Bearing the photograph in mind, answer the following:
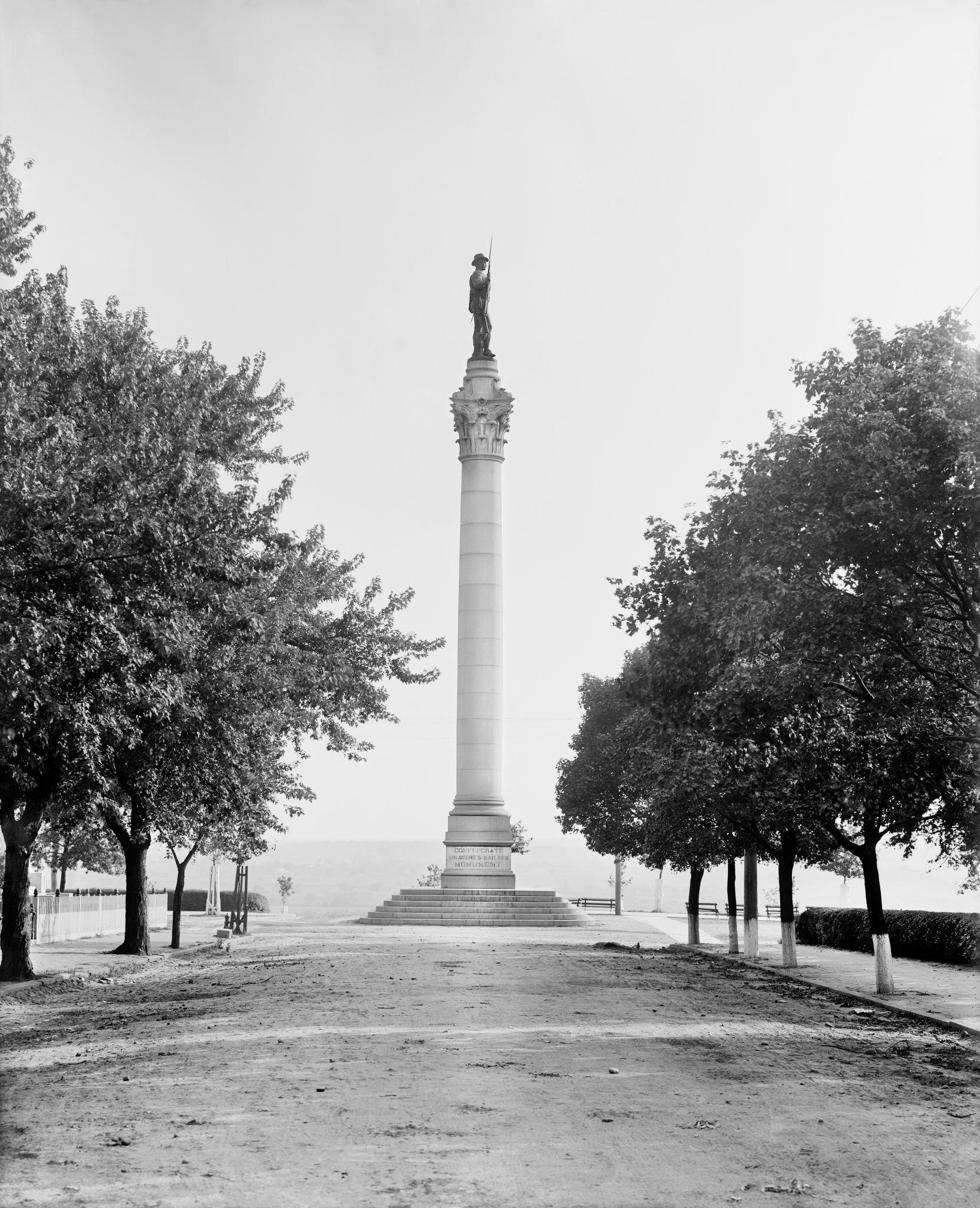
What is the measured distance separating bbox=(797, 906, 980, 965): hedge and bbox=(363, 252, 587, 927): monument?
1130cm

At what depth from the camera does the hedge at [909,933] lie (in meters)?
31.4

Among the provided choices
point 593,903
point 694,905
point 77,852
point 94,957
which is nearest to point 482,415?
point 694,905

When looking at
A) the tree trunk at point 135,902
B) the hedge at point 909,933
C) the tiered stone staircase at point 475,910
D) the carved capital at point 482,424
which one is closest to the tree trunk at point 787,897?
the hedge at point 909,933

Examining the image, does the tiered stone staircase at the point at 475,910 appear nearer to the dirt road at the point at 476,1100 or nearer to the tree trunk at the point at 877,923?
the tree trunk at the point at 877,923

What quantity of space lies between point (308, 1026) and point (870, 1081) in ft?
22.2

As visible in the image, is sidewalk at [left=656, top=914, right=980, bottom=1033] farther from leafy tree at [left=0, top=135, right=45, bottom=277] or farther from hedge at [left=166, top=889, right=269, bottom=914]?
hedge at [left=166, top=889, right=269, bottom=914]

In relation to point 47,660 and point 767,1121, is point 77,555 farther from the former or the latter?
point 767,1121

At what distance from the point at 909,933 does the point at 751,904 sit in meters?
4.05

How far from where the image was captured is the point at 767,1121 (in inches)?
418

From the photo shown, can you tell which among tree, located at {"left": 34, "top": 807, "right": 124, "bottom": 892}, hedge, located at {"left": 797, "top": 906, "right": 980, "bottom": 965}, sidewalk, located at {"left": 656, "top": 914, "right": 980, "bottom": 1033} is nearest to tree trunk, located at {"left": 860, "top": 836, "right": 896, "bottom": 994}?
sidewalk, located at {"left": 656, "top": 914, "right": 980, "bottom": 1033}

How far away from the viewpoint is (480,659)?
187 feet

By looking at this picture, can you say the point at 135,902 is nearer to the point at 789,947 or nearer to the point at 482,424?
the point at 789,947

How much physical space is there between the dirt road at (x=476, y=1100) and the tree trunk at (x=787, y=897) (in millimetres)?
8249

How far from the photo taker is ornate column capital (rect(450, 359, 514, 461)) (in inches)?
2318
